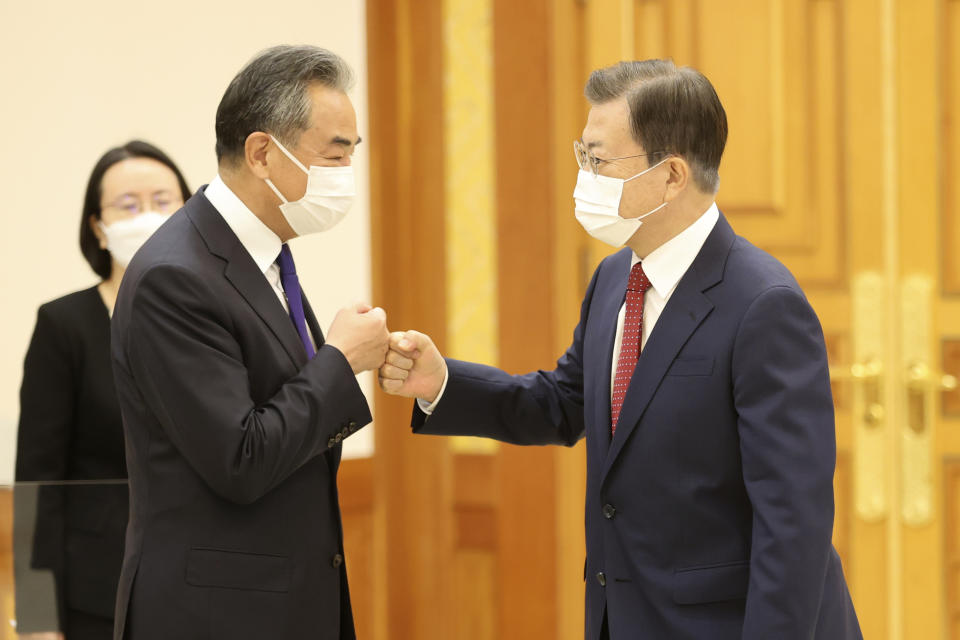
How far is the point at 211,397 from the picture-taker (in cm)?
165

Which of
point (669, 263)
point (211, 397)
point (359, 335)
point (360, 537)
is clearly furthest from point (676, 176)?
point (360, 537)

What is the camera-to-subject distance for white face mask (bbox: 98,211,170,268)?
2664 millimetres

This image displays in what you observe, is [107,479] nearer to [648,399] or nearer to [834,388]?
[648,399]

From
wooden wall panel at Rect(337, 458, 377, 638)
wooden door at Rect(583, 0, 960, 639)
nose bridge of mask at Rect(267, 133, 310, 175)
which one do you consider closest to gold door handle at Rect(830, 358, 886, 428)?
wooden door at Rect(583, 0, 960, 639)

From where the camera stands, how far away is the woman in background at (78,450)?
95.6 inches

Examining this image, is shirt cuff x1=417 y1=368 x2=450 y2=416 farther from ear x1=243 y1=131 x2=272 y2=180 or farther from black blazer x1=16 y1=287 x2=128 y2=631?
black blazer x1=16 y1=287 x2=128 y2=631

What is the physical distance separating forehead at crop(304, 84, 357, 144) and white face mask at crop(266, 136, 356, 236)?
6cm

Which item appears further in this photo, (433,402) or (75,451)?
(75,451)

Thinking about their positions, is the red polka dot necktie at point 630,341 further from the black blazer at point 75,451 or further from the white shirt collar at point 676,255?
the black blazer at point 75,451

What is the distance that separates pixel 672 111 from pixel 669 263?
27cm

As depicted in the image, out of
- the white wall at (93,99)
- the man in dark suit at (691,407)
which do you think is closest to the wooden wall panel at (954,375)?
the man in dark suit at (691,407)

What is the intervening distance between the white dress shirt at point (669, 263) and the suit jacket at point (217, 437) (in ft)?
1.79

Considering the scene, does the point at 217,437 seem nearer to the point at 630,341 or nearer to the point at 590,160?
the point at 630,341

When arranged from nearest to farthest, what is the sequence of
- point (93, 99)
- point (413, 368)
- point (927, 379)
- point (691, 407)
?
1. point (691, 407)
2. point (413, 368)
3. point (927, 379)
4. point (93, 99)
